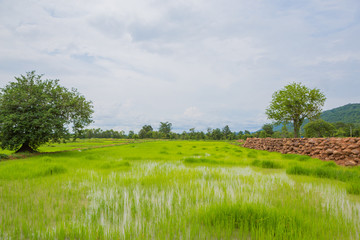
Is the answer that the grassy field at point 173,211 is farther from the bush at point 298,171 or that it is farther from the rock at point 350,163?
the rock at point 350,163

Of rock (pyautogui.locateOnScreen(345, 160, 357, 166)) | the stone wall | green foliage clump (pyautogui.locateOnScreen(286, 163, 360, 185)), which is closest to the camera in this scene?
green foliage clump (pyautogui.locateOnScreen(286, 163, 360, 185))

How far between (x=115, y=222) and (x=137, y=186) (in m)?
2.19

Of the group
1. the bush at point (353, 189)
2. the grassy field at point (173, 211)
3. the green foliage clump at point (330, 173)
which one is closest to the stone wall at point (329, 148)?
the green foliage clump at point (330, 173)

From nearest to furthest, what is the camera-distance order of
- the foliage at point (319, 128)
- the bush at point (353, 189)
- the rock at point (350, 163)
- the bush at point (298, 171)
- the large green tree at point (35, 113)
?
the bush at point (353, 189) < the bush at point (298, 171) < the rock at point (350, 163) < the large green tree at point (35, 113) < the foliage at point (319, 128)

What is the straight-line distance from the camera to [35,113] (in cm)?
1590

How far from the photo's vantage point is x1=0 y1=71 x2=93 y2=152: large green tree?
1527 cm

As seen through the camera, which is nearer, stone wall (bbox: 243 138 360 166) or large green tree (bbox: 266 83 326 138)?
stone wall (bbox: 243 138 360 166)

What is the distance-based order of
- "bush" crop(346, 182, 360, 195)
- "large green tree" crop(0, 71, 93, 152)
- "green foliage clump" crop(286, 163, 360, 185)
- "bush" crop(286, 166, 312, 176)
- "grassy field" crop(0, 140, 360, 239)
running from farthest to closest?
"large green tree" crop(0, 71, 93, 152)
"bush" crop(286, 166, 312, 176)
"green foliage clump" crop(286, 163, 360, 185)
"bush" crop(346, 182, 360, 195)
"grassy field" crop(0, 140, 360, 239)

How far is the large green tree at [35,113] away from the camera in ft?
50.1

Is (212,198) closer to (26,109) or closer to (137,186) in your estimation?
Result: (137,186)

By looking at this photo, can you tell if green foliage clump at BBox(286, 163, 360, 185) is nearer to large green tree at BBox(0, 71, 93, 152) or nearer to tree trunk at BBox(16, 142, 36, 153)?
large green tree at BBox(0, 71, 93, 152)

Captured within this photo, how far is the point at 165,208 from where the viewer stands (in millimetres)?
3582

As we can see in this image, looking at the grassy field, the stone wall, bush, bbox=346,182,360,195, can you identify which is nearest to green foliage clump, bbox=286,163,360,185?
the grassy field

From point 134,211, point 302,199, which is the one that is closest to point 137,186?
point 134,211
